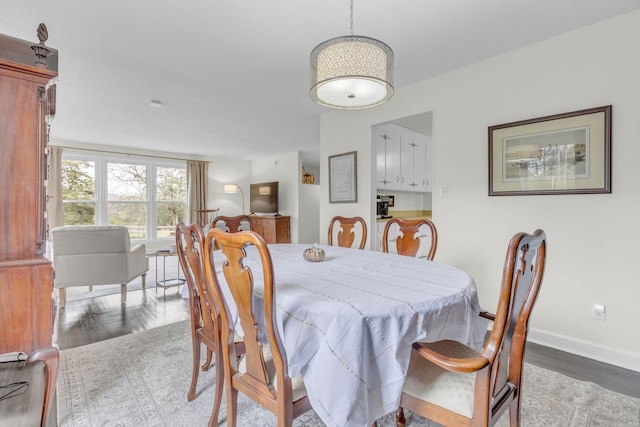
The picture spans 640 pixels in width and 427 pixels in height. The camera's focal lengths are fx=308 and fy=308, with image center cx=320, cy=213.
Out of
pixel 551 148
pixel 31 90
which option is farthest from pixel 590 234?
pixel 31 90

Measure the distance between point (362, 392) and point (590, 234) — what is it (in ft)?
7.32

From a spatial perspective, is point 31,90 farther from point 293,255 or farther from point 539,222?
point 539,222

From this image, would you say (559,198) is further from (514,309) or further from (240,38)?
(240,38)

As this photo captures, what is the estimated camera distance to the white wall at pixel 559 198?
6.75 ft

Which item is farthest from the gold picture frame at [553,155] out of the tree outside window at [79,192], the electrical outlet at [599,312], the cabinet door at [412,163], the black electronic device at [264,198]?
the tree outside window at [79,192]

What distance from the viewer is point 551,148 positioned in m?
2.35

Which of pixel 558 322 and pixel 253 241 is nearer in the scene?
pixel 253 241

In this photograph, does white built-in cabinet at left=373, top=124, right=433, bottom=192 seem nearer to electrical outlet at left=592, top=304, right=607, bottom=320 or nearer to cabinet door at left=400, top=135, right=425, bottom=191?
cabinet door at left=400, top=135, right=425, bottom=191

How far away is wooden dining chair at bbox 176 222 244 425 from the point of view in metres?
1.36

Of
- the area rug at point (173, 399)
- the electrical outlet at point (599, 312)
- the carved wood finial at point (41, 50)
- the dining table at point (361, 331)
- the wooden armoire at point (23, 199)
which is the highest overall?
the carved wood finial at point (41, 50)

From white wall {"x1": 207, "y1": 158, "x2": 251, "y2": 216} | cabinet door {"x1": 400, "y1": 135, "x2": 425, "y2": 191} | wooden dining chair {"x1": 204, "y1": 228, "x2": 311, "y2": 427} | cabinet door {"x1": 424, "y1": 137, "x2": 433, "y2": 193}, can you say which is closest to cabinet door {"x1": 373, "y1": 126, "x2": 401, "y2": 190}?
cabinet door {"x1": 400, "y1": 135, "x2": 425, "y2": 191}

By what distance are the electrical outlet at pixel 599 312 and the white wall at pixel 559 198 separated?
1.0 inches

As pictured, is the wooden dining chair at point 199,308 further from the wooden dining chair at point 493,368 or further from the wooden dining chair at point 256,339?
the wooden dining chair at point 493,368

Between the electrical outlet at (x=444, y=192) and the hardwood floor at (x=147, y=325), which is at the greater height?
the electrical outlet at (x=444, y=192)
